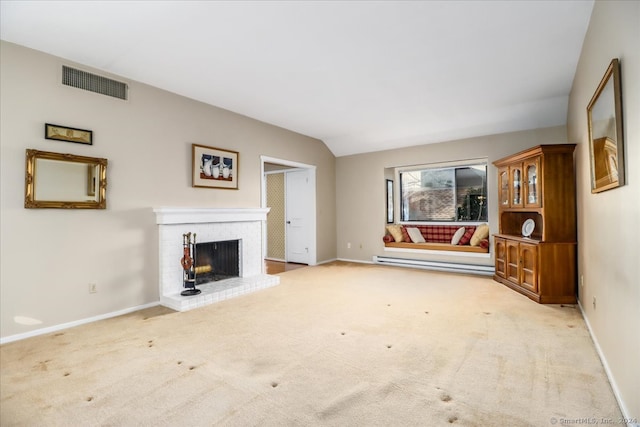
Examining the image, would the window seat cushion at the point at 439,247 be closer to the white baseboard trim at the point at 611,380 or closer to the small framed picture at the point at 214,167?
the white baseboard trim at the point at 611,380

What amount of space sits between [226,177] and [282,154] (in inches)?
55.3

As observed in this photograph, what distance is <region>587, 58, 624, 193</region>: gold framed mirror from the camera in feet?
5.88

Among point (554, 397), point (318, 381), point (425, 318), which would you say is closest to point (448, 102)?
point (425, 318)

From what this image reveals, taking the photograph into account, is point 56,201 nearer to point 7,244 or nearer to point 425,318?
point 7,244

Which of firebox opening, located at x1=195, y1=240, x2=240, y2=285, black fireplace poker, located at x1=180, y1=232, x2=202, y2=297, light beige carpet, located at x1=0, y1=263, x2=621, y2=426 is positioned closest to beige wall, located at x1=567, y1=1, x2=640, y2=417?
light beige carpet, located at x1=0, y1=263, x2=621, y2=426

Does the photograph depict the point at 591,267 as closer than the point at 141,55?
Yes

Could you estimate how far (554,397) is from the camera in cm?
193

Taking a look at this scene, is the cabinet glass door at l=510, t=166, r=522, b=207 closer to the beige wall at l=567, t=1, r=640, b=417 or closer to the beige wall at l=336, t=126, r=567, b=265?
the beige wall at l=336, t=126, r=567, b=265

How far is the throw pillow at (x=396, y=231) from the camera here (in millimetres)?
6633

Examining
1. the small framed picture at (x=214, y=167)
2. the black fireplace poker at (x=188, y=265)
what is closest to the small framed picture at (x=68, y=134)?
the small framed picture at (x=214, y=167)

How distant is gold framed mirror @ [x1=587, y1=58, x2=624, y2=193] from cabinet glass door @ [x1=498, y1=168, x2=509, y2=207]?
2.34 meters

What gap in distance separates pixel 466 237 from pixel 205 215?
4.65 metres

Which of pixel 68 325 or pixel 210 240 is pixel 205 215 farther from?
pixel 68 325

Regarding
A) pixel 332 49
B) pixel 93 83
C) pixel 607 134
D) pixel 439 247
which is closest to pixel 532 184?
pixel 439 247
